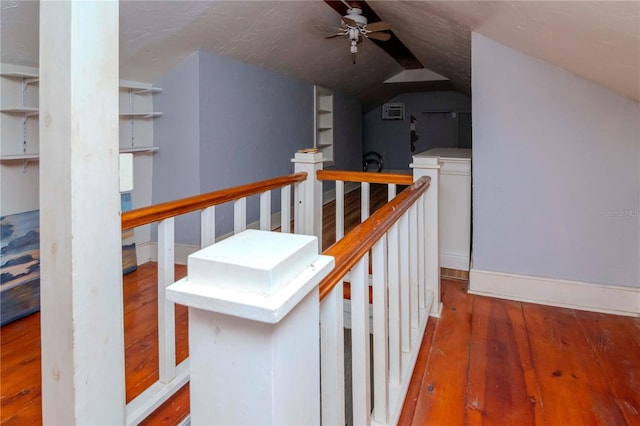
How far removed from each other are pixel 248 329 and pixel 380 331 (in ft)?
2.80

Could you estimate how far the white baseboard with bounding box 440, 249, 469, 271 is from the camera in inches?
128

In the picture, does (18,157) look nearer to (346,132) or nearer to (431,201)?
(431,201)

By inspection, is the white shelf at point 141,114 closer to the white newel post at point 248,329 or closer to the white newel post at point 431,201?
the white newel post at point 431,201

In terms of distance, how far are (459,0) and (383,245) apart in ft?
5.16

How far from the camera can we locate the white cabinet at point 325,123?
6047mm

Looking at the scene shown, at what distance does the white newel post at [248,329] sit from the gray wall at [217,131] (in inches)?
117

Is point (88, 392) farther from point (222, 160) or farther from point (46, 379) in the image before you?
point (222, 160)

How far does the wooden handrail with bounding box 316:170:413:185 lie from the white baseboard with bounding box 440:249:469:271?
Result: 1060 millimetres

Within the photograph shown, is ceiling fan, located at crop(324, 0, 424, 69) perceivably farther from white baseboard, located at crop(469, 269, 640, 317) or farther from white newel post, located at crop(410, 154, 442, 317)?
white baseboard, located at crop(469, 269, 640, 317)

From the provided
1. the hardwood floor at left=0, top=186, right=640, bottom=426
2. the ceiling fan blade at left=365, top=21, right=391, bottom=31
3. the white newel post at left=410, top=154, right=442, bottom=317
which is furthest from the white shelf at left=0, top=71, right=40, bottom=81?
the ceiling fan blade at left=365, top=21, right=391, bottom=31

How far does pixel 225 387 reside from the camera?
2.18ft

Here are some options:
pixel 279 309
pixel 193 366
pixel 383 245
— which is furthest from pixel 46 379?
pixel 383 245

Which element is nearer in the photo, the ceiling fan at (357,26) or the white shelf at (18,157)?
the white shelf at (18,157)

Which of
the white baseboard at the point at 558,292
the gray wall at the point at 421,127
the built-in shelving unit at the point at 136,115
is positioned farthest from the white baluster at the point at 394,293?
the gray wall at the point at 421,127
